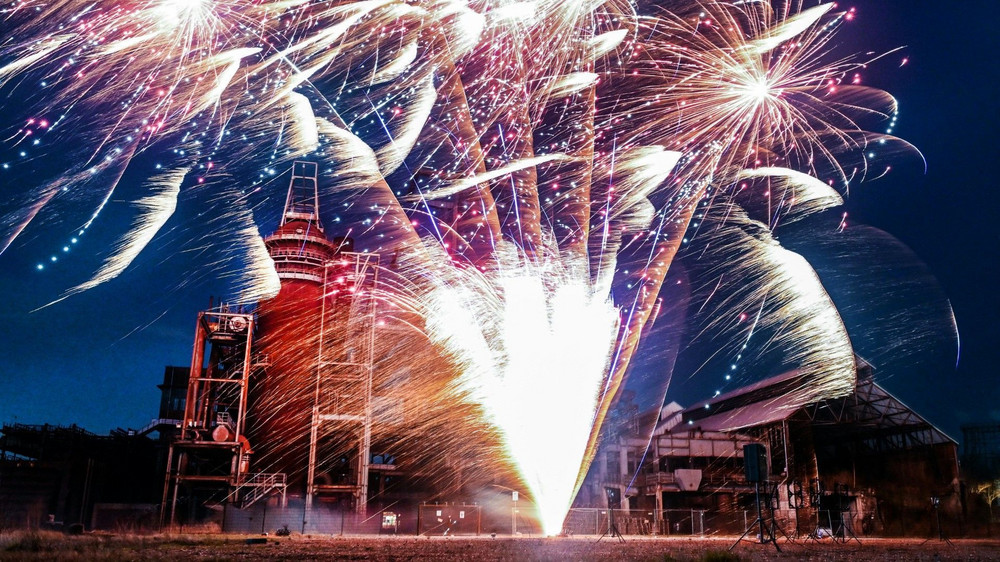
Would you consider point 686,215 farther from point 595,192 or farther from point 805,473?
point 805,473

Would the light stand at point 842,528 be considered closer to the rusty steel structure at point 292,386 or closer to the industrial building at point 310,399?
the industrial building at point 310,399

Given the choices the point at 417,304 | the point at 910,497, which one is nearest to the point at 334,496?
the point at 417,304

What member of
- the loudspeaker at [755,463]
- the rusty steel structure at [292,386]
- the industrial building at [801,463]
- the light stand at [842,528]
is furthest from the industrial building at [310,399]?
the loudspeaker at [755,463]

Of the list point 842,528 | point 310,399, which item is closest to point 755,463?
point 842,528

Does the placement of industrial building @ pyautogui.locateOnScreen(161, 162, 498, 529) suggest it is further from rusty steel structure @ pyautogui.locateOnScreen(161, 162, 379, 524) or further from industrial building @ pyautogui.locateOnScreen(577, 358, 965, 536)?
industrial building @ pyautogui.locateOnScreen(577, 358, 965, 536)

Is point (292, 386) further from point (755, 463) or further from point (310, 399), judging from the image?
point (755, 463)

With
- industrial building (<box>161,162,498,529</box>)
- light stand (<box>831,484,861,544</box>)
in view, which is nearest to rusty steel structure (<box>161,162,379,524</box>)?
industrial building (<box>161,162,498,529</box>)

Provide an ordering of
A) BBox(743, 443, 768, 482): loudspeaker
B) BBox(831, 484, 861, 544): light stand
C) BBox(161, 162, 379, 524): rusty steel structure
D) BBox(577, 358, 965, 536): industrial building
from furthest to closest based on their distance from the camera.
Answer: BBox(577, 358, 965, 536): industrial building, BBox(161, 162, 379, 524): rusty steel structure, BBox(831, 484, 861, 544): light stand, BBox(743, 443, 768, 482): loudspeaker

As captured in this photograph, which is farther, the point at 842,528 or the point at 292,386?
the point at 292,386

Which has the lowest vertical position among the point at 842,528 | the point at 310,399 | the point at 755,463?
the point at 842,528

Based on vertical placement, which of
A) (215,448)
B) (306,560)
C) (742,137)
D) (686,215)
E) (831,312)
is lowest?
(306,560)

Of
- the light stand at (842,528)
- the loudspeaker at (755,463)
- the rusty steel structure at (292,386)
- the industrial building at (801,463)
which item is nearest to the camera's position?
the loudspeaker at (755,463)
